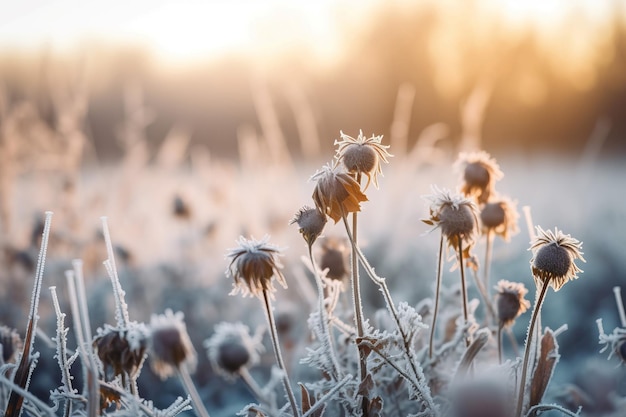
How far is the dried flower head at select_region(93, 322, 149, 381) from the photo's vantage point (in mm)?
933

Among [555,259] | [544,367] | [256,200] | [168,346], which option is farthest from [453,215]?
[256,200]

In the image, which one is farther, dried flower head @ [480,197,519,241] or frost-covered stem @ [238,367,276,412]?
dried flower head @ [480,197,519,241]

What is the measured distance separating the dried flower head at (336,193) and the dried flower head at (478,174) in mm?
357

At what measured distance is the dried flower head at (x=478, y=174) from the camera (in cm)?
123

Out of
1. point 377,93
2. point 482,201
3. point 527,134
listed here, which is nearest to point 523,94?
point 527,134

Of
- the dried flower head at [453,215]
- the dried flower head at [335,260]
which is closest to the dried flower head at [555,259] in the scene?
the dried flower head at [453,215]

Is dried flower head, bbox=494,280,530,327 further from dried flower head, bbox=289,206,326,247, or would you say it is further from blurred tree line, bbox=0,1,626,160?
blurred tree line, bbox=0,1,626,160

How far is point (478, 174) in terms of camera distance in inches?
48.5

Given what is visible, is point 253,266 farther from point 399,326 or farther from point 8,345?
point 8,345

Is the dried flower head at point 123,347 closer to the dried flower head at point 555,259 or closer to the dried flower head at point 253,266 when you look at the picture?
the dried flower head at point 253,266

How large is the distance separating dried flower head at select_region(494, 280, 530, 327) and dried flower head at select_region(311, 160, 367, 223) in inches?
16.3

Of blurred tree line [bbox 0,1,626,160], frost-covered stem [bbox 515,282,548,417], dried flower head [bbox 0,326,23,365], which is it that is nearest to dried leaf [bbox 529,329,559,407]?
frost-covered stem [bbox 515,282,548,417]

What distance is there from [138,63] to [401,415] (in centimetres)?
1657

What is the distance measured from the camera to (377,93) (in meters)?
13.6
